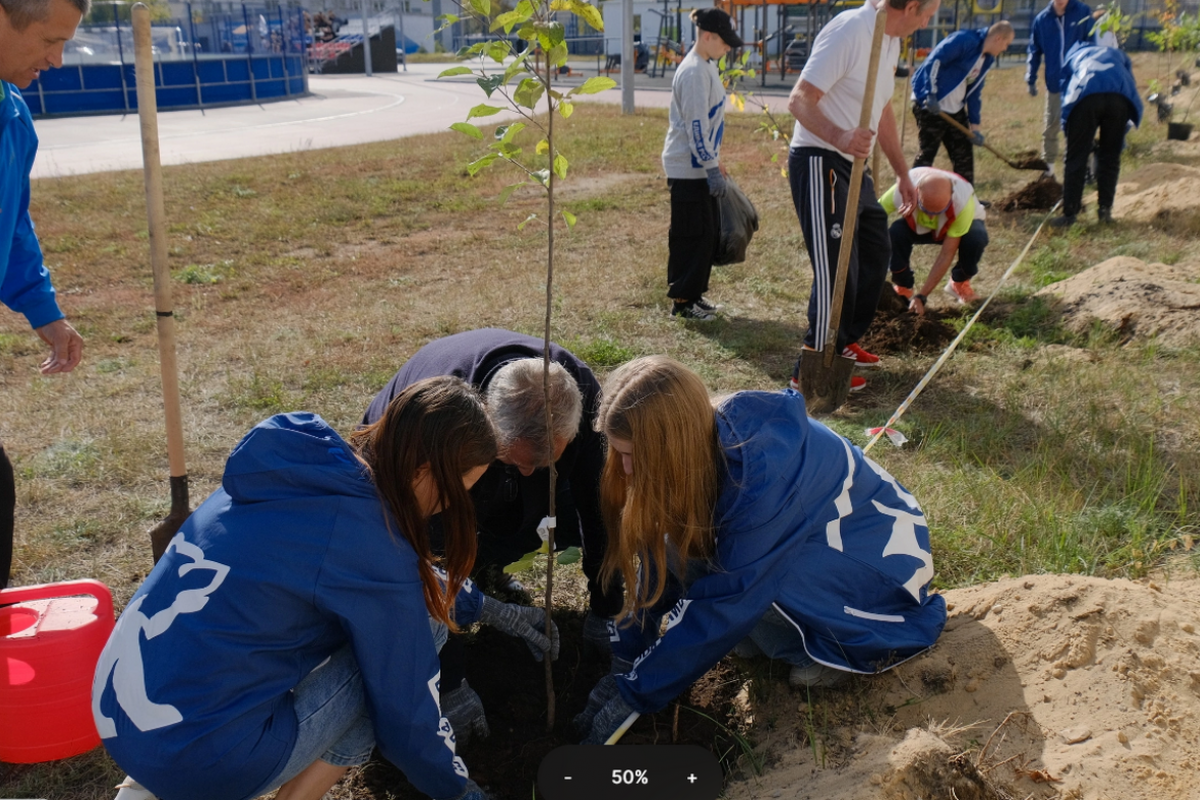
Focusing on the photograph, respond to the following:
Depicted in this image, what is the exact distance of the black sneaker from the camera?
18.0ft

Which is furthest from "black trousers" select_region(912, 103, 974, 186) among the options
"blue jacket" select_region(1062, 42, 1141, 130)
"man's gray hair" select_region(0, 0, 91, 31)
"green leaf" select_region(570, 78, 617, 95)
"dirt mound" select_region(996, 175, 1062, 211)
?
"man's gray hair" select_region(0, 0, 91, 31)

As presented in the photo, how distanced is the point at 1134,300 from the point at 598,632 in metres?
3.72

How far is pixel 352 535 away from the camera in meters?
1.72

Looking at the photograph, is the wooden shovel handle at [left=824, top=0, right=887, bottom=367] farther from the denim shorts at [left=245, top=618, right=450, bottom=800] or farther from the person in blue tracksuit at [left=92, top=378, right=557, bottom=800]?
the denim shorts at [left=245, top=618, right=450, bottom=800]

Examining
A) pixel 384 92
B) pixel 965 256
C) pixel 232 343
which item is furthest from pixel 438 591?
pixel 384 92

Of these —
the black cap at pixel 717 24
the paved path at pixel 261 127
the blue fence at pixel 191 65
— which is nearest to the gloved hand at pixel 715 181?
the black cap at pixel 717 24

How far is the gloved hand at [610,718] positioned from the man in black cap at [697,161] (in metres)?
3.40

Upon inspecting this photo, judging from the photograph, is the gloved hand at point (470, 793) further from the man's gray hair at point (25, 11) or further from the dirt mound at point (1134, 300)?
the dirt mound at point (1134, 300)

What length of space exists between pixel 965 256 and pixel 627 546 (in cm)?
402

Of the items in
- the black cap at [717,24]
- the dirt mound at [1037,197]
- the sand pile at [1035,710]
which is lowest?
the sand pile at [1035,710]

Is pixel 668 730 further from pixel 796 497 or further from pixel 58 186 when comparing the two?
pixel 58 186

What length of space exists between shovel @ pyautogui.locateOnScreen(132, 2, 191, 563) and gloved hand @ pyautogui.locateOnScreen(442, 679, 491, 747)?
1.08m

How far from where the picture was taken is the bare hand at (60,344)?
2670mm

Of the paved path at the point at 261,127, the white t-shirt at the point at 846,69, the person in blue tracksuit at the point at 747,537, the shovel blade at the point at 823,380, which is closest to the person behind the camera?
the person in blue tracksuit at the point at 747,537
